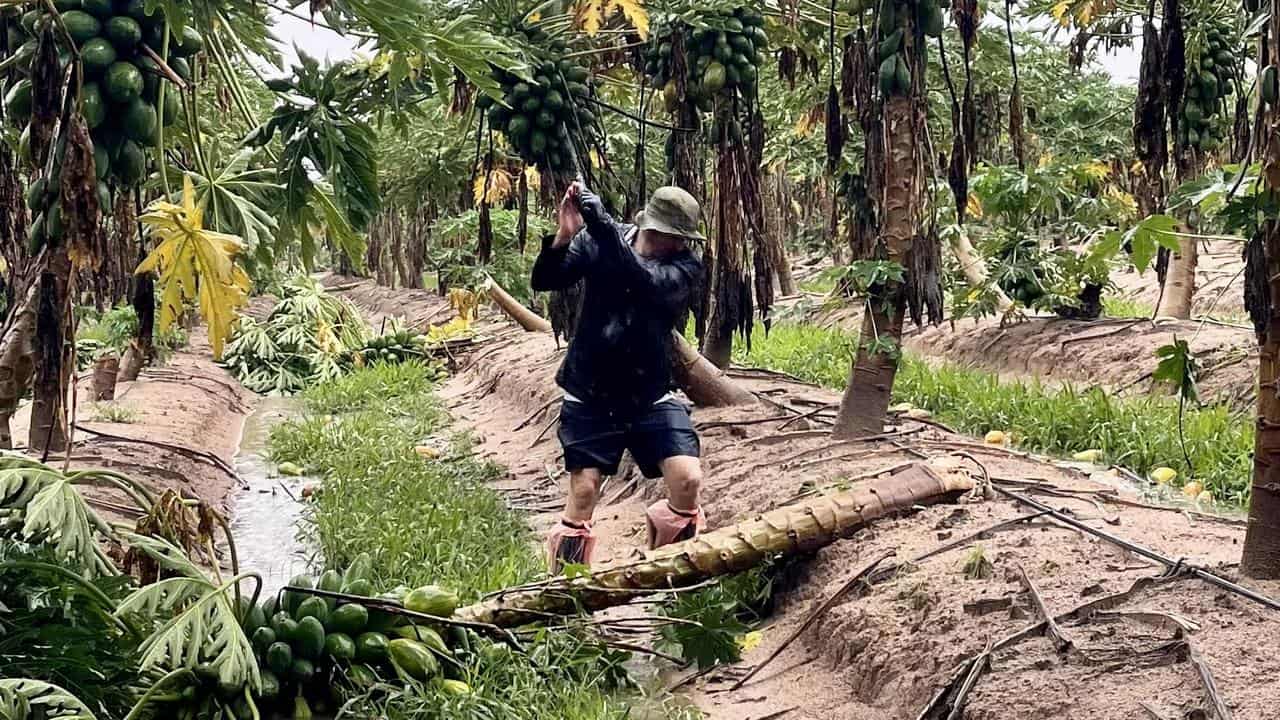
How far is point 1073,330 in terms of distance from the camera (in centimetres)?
927

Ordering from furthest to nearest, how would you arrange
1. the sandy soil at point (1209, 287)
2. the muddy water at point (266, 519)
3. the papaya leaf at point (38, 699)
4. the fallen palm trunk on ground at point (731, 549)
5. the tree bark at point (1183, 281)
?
the sandy soil at point (1209, 287) < the tree bark at point (1183, 281) < the muddy water at point (266, 519) < the fallen palm trunk on ground at point (731, 549) < the papaya leaf at point (38, 699)

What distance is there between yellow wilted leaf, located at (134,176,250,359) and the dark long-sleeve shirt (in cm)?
161

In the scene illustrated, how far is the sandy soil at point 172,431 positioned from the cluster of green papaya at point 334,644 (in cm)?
190

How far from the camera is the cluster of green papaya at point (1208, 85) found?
7305mm

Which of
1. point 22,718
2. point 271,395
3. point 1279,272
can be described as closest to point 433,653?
point 22,718

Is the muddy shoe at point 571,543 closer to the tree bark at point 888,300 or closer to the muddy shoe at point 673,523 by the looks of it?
the muddy shoe at point 673,523

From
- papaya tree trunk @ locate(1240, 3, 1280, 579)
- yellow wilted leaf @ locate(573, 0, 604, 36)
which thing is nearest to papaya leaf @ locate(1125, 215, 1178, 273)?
papaya tree trunk @ locate(1240, 3, 1280, 579)

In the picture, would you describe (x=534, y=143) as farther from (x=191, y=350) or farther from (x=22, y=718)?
(x=191, y=350)

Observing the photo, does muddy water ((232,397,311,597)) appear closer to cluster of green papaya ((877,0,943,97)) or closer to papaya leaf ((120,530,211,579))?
papaya leaf ((120,530,211,579))

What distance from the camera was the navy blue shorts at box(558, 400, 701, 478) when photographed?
4.55 metres

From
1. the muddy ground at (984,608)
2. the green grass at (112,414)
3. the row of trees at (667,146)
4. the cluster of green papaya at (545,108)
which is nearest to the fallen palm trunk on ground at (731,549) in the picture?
the muddy ground at (984,608)

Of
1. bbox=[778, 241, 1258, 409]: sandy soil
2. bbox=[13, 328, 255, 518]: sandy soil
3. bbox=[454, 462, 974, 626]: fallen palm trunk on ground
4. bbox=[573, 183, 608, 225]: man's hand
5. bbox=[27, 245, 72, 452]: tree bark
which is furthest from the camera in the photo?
bbox=[778, 241, 1258, 409]: sandy soil

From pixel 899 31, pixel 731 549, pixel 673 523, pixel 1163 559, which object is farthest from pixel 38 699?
pixel 899 31

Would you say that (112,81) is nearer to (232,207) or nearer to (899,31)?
(232,207)
